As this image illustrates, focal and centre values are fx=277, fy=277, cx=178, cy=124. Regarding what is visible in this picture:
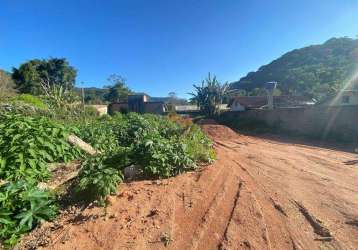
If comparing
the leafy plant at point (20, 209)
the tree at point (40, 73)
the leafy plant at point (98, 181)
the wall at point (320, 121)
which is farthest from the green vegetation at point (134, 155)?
the tree at point (40, 73)

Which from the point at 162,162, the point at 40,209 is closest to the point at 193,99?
the point at 162,162

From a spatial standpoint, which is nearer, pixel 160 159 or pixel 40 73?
pixel 160 159

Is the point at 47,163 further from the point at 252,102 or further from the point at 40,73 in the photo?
the point at 40,73

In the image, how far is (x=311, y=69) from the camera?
4891 centimetres

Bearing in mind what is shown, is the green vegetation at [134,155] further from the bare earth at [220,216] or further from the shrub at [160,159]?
the bare earth at [220,216]

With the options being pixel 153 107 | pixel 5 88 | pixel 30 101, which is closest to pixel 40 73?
pixel 153 107

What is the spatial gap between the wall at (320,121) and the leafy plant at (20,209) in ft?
41.1

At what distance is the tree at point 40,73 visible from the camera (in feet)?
91.4

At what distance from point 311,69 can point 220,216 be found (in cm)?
5201

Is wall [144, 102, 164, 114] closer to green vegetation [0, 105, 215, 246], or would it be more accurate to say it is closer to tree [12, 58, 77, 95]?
tree [12, 58, 77, 95]

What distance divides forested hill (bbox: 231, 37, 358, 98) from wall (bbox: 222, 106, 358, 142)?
19976mm

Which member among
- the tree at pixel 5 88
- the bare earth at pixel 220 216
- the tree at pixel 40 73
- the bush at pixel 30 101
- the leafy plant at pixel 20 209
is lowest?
the bare earth at pixel 220 216

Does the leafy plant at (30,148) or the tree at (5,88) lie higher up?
the tree at (5,88)

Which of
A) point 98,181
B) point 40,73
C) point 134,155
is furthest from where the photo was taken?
point 40,73
